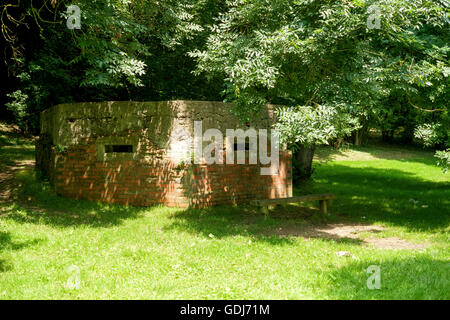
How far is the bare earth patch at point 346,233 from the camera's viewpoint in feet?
24.0

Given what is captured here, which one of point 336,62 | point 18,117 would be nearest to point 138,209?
point 336,62

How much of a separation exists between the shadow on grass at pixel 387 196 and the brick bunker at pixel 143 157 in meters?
3.26

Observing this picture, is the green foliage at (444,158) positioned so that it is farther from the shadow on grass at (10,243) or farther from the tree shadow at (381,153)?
the tree shadow at (381,153)

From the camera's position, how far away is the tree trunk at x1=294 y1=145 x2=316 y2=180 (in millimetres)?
14031

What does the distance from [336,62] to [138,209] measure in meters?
5.40

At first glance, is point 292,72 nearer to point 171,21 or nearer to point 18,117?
point 171,21

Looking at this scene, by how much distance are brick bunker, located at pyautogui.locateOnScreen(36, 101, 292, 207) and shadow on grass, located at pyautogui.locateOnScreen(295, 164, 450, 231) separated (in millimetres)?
3259

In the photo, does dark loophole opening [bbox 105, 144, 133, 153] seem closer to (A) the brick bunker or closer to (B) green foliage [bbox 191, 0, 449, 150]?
(A) the brick bunker

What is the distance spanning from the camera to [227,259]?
18.6 feet

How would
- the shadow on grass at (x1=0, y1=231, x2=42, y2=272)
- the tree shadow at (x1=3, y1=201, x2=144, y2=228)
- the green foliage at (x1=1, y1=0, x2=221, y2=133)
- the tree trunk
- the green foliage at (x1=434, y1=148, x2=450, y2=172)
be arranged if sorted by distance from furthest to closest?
the tree trunk → the green foliage at (x1=1, y1=0, x2=221, y2=133) → the green foliage at (x1=434, y1=148, x2=450, y2=172) → the tree shadow at (x1=3, y1=201, x2=144, y2=228) → the shadow on grass at (x1=0, y1=231, x2=42, y2=272)

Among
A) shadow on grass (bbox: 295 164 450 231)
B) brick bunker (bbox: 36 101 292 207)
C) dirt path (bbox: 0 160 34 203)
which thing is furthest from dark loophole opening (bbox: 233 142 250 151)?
dirt path (bbox: 0 160 34 203)

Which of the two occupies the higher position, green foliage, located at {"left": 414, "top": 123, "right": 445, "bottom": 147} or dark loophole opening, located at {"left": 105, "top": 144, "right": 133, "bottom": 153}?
green foliage, located at {"left": 414, "top": 123, "right": 445, "bottom": 147}
